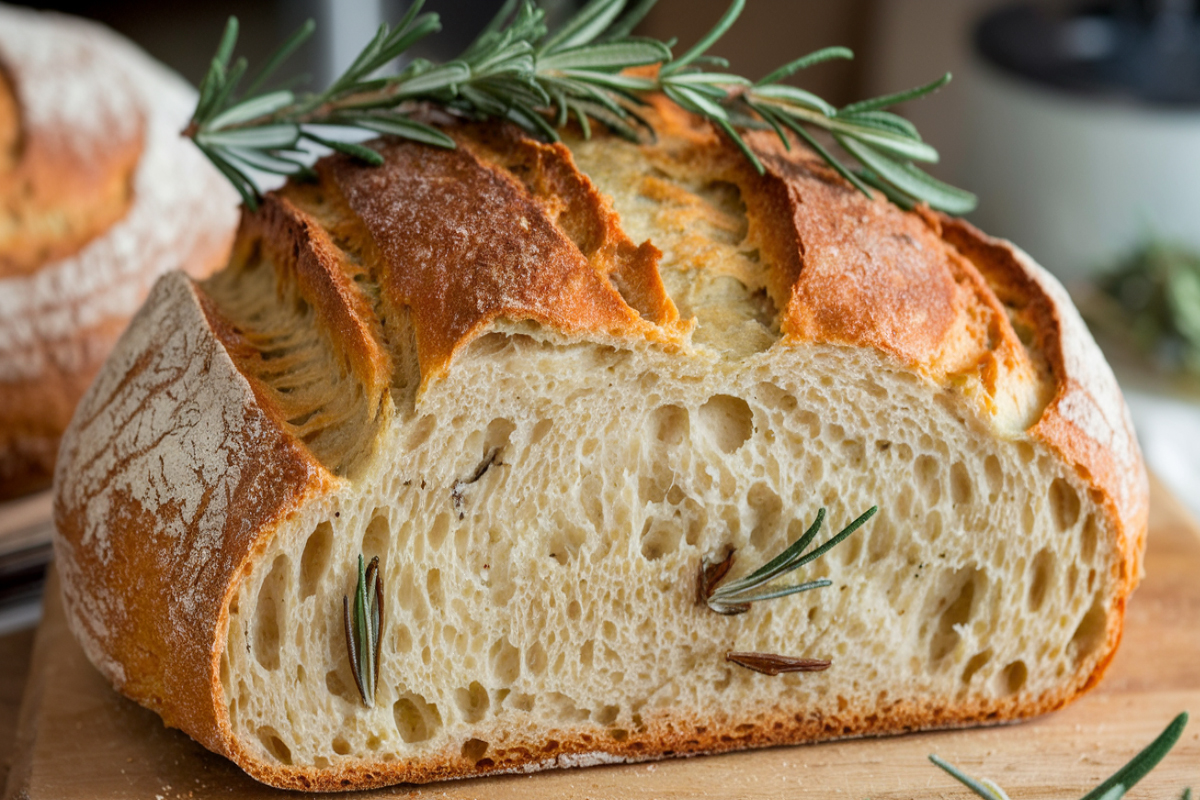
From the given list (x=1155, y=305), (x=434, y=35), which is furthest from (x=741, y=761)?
(x=434, y=35)

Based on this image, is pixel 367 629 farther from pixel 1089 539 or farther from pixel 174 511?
pixel 1089 539

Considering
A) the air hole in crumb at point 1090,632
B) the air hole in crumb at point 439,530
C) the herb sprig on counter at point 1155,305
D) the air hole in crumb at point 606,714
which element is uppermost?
the herb sprig on counter at point 1155,305

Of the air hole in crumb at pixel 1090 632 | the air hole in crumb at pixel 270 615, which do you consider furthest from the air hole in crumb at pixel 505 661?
the air hole in crumb at pixel 1090 632

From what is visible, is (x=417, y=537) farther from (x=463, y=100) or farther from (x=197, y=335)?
(x=463, y=100)

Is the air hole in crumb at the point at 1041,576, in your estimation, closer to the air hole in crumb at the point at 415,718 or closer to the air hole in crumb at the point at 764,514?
the air hole in crumb at the point at 764,514

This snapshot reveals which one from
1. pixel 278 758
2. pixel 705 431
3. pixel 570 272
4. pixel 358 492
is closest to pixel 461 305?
pixel 570 272

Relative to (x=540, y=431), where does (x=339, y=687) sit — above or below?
below
